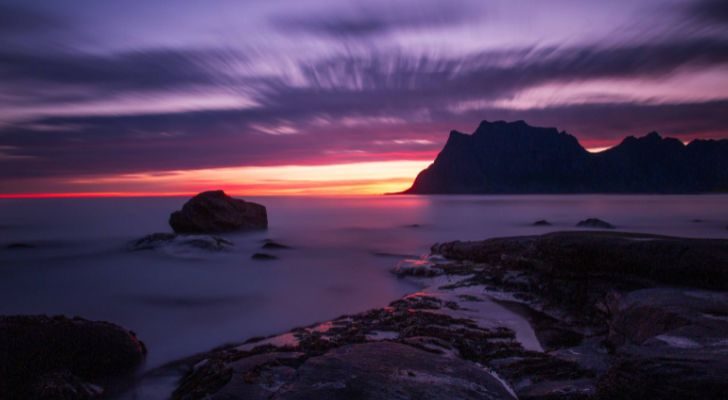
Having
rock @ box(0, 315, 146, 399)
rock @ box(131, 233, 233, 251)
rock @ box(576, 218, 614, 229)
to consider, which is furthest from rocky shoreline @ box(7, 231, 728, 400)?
rock @ box(576, 218, 614, 229)

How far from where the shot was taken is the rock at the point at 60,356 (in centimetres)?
522

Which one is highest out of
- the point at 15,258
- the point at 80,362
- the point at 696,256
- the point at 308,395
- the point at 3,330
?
the point at 696,256

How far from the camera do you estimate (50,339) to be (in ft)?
19.5

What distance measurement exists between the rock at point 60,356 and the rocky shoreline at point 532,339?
1.01 meters

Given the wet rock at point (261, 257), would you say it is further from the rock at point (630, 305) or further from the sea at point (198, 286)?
the rock at point (630, 305)

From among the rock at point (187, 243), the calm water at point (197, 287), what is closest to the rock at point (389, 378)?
the calm water at point (197, 287)

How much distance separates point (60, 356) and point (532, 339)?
298 inches

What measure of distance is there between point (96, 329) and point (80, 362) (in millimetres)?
604

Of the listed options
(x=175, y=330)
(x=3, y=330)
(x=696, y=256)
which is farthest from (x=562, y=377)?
(x=175, y=330)

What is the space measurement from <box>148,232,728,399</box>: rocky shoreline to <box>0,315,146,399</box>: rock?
3.32ft

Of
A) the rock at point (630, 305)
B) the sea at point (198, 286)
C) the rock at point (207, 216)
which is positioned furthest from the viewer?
the rock at point (207, 216)

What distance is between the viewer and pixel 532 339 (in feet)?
24.6

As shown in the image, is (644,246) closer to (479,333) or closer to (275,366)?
(479,333)

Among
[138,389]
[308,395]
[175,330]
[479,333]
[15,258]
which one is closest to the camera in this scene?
[308,395]
